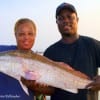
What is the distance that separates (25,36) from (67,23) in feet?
3.76

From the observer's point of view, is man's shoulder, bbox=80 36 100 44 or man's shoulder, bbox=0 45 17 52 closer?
man's shoulder, bbox=0 45 17 52

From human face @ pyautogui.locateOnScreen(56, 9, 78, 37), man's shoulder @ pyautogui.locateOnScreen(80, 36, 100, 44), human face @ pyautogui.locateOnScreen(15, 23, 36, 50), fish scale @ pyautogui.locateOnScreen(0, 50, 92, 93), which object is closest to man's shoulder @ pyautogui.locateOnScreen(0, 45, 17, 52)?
human face @ pyautogui.locateOnScreen(15, 23, 36, 50)

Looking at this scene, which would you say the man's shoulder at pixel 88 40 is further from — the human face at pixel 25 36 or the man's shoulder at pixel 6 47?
the man's shoulder at pixel 6 47

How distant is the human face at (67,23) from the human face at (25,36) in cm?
89

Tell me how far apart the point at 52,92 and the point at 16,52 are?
1.29 metres

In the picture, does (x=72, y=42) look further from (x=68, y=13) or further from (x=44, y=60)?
(x=44, y=60)

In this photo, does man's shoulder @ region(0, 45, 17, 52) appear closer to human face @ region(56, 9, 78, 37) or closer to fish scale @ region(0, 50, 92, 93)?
fish scale @ region(0, 50, 92, 93)

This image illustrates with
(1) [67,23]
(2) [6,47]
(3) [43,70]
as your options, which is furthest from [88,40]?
(2) [6,47]

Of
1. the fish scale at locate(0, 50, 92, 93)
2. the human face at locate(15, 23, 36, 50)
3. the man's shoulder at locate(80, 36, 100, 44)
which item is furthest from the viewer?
the man's shoulder at locate(80, 36, 100, 44)

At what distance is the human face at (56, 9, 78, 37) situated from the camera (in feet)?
22.0

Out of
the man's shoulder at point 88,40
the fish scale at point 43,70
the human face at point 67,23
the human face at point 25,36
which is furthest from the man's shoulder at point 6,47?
the man's shoulder at point 88,40

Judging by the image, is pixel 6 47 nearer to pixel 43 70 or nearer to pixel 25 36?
pixel 25 36

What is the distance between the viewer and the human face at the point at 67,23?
263 inches

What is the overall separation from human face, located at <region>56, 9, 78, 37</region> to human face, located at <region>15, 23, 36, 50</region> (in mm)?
886
